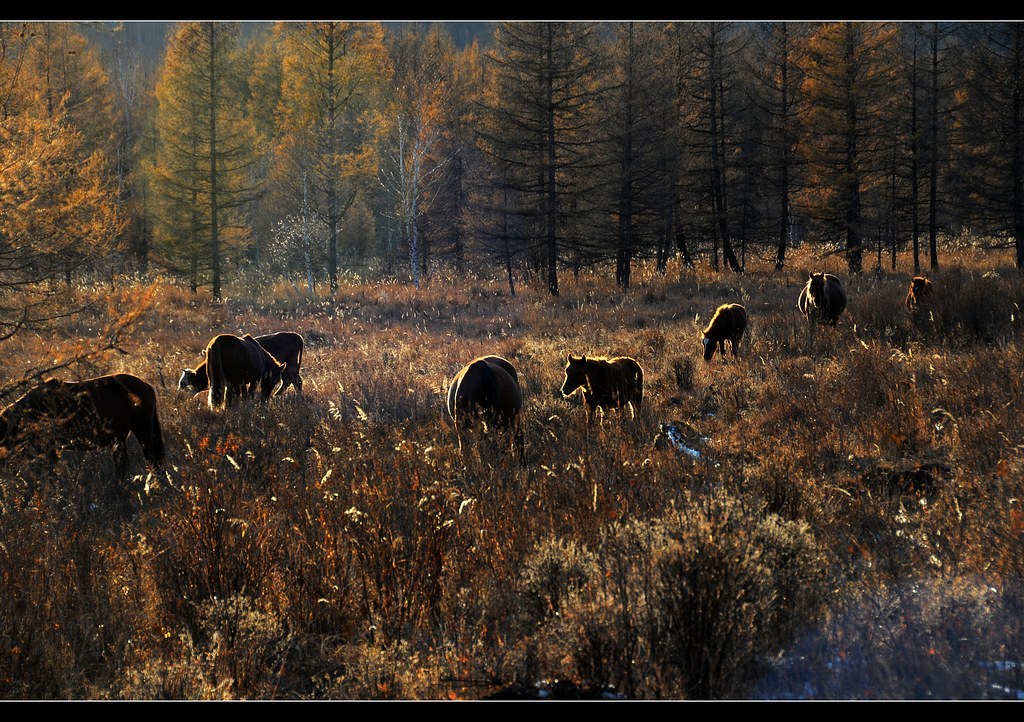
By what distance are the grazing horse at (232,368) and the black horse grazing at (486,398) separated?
154 inches

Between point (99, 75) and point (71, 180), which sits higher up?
point (99, 75)

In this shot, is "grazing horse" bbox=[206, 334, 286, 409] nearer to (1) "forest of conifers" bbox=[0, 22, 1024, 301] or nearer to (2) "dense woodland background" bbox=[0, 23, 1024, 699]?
(2) "dense woodland background" bbox=[0, 23, 1024, 699]

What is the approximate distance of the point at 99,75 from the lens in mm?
36125

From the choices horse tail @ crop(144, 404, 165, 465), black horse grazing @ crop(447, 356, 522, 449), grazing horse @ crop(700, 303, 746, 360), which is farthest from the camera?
grazing horse @ crop(700, 303, 746, 360)

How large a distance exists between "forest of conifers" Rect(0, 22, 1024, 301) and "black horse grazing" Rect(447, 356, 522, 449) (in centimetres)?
1808

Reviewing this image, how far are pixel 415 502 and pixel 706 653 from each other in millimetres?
2194

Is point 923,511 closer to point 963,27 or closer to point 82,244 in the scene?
point 82,244

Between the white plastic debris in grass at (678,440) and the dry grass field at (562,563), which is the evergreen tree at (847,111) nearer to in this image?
the dry grass field at (562,563)

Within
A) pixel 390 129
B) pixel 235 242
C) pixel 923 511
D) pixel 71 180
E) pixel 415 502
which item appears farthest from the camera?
pixel 390 129

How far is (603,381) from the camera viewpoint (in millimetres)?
9297

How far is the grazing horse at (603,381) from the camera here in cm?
909

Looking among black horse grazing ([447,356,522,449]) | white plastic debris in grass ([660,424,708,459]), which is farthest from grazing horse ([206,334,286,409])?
white plastic debris in grass ([660,424,708,459])

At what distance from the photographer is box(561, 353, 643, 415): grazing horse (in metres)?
9.09
